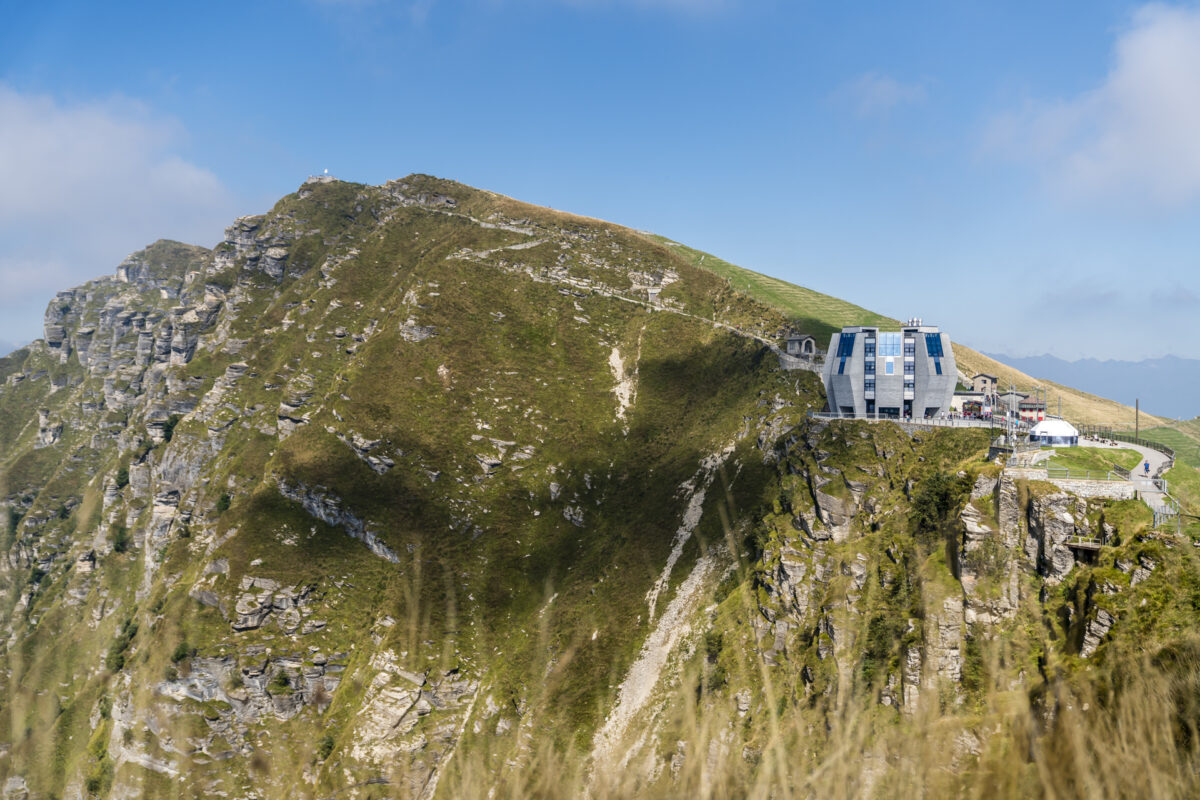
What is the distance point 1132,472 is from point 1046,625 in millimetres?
17229

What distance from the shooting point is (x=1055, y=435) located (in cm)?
6600

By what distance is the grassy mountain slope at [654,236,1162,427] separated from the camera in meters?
135

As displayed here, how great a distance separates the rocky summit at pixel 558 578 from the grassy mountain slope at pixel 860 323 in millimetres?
8535

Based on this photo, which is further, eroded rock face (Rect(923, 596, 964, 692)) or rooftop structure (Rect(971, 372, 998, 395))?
rooftop structure (Rect(971, 372, 998, 395))

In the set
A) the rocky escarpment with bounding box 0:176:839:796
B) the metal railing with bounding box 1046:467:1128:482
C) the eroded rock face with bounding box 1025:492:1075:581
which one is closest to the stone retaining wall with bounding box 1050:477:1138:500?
the metal railing with bounding box 1046:467:1128:482

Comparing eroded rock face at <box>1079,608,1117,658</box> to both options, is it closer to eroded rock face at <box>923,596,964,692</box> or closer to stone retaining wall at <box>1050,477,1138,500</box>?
stone retaining wall at <box>1050,477,1138,500</box>

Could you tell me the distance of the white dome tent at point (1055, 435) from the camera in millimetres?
66000

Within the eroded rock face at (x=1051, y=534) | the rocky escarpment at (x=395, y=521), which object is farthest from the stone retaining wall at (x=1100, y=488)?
the rocky escarpment at (x=395, y=521)

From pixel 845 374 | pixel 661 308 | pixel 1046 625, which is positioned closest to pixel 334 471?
pixel 661 308

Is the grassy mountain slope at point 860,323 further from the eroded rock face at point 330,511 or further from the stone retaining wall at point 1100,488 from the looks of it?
the eroded rock face at point 330,511

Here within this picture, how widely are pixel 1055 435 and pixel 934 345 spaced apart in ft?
79.0

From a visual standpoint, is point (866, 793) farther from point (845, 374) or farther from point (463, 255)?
point (463, 255)

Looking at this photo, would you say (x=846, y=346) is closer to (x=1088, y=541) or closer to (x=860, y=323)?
(x=1088, y=541)

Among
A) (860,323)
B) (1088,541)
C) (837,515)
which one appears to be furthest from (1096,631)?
(860,323)
